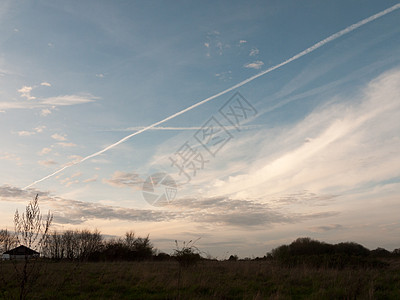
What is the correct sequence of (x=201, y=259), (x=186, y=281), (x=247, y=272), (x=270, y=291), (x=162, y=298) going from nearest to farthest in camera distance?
(x=162, y=298), (x=270, y=291), (x=186, y=281), (x=247, y=272), (x=201, y=259)

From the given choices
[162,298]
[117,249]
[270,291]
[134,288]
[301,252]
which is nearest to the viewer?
[162,298]

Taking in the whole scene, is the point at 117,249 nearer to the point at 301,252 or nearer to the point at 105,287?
the point at 301,252

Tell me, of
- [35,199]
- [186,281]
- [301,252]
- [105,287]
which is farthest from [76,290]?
[301,252]

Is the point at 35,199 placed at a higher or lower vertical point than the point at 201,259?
higher

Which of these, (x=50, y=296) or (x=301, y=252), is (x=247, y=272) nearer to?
(x=50, y=296)

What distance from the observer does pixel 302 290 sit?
435 inches

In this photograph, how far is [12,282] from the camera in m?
12.2

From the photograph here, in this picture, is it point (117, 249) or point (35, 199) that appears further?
point (117, 249)

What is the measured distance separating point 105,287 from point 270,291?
6.11 meters

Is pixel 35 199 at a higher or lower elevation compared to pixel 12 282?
higher

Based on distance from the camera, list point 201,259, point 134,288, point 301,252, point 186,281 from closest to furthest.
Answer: point 134,288 < point 186,281 < point 201,259 < point 301,252

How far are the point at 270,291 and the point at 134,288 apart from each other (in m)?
4.92

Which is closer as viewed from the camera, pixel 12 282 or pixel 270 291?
pixel 270 291

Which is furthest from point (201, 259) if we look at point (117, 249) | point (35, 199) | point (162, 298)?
point (117, 249)
